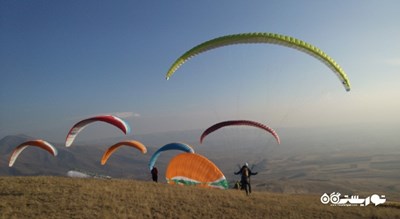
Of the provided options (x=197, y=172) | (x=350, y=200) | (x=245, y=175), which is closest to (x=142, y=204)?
(x=245, y=175)

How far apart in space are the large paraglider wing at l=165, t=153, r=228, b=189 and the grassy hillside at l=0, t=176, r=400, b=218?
11.3 ft

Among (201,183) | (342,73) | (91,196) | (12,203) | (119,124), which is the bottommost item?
(12,203)

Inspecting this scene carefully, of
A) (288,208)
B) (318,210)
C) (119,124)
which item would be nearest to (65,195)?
(119,124)

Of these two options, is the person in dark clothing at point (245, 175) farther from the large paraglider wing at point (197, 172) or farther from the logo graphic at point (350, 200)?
the logo graphic at point (350, 200)

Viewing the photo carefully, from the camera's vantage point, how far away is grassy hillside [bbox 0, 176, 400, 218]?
49.9ft

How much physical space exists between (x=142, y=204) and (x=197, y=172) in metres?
8.73

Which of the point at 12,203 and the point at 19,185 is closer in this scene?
the point at 12,203

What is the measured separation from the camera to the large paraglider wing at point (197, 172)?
955 inches

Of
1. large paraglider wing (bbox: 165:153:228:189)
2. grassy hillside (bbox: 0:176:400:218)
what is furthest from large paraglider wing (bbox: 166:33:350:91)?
large paraglider wing (bbox: 165:153:228:189)

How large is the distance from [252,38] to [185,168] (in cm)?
1310

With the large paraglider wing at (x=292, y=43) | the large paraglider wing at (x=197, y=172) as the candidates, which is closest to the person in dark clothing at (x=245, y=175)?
the large paraglider wing at (x=197, y=172)

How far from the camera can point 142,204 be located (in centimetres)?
1655

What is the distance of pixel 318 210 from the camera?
17750mm

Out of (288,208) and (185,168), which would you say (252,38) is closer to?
(288,208)
